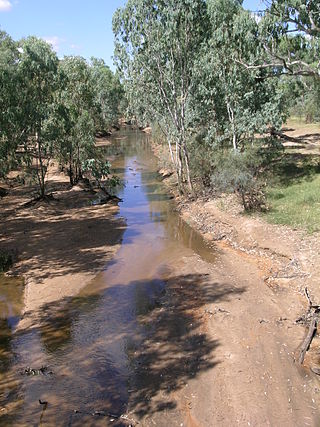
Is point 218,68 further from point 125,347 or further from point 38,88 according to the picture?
point 125,347


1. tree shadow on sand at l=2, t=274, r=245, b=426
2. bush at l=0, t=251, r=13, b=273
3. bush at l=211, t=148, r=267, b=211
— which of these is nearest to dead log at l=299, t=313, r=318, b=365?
tree shadow on sand at l=2, t=274, r=245, b=426

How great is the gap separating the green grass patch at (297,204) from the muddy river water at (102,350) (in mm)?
4328

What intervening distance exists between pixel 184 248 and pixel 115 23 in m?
14.6

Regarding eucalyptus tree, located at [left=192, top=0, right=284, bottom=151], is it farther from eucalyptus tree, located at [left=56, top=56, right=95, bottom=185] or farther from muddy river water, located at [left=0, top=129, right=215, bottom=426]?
muddy river water, located at [left=0, top=129, right=215, bottom=426]

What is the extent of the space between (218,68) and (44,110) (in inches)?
445

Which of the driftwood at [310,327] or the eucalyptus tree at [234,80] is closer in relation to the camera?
the driftwood at [310,327]

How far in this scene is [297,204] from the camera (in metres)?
20.2

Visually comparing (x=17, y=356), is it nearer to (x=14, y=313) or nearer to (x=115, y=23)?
(x=14, y=313)

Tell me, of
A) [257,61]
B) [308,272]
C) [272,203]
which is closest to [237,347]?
[308,272]

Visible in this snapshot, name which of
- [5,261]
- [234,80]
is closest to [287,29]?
[234,80]

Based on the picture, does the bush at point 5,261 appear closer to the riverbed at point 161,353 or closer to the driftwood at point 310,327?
the riverbed at point 161,353

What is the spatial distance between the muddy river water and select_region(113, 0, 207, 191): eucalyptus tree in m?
11.8

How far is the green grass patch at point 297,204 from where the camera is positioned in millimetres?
18016

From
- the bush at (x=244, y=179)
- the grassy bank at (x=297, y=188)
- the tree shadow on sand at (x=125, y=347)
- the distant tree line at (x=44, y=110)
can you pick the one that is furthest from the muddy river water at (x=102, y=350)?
the distant tree line at (x=44, y=110)
